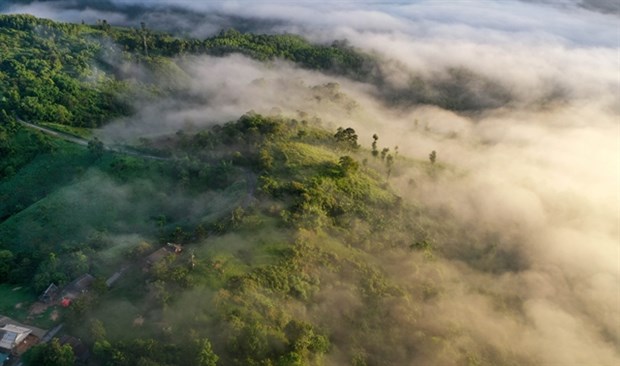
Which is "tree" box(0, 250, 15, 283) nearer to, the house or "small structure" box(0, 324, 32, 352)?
"small structure" box(0, 324, 32, 352)

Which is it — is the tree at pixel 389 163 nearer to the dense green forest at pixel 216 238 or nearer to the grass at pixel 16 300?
the dense green forest at pixel 216 238

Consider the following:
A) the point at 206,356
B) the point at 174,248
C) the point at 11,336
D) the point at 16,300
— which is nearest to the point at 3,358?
the point at 11,336

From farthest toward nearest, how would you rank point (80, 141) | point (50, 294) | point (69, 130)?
1. point (69, 130)
2. point (80, 141)
3. point (50, 294)

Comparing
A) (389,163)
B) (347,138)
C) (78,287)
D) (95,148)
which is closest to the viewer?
(78,287)

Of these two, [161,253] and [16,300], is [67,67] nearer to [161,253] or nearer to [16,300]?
[161,253]

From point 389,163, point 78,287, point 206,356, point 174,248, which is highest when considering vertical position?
point 206,356

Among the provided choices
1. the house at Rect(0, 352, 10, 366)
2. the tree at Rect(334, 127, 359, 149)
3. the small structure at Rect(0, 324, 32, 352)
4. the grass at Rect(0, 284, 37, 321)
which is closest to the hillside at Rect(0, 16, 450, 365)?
the tree at Rect(334, 127, 359, 149)
